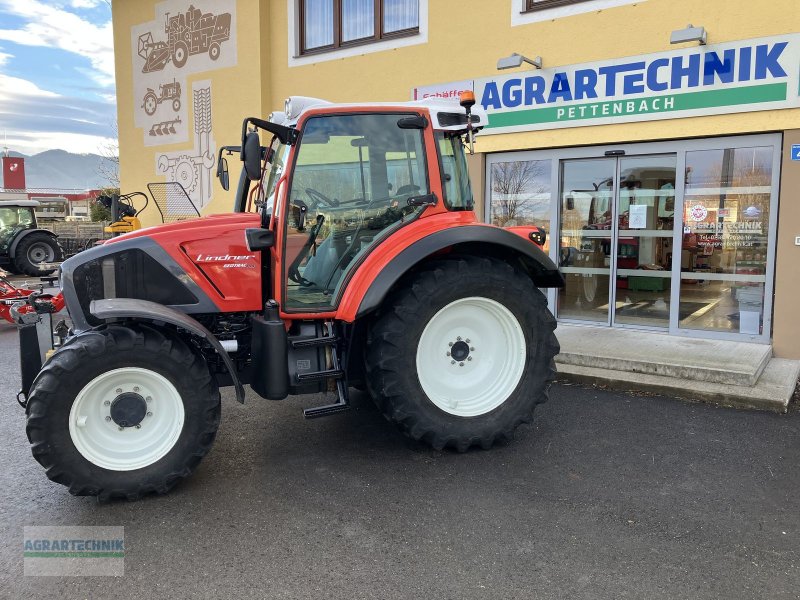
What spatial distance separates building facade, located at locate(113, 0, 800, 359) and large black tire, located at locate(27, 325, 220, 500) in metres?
5.76

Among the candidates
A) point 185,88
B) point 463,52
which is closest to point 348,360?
point 463,52

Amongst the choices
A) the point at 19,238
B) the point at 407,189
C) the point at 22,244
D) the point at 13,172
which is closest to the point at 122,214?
the point at 22,244

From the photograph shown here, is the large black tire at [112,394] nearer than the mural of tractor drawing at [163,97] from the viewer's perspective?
Yes

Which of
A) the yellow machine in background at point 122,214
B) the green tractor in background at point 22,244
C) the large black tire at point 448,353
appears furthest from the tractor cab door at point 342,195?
the green tractor in background at point 22,244

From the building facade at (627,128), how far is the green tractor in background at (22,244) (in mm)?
9513

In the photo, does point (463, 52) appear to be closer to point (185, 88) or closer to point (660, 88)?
point (660, 88)

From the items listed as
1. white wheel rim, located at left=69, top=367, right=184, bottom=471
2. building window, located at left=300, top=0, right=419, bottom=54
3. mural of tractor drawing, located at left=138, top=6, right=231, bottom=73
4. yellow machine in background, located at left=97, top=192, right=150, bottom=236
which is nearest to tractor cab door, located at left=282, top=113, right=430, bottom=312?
white wheel rim, located at left=69, top=367, right=184, bottom=471

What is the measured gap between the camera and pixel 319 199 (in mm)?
4125

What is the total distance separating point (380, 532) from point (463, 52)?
6989 millimetres

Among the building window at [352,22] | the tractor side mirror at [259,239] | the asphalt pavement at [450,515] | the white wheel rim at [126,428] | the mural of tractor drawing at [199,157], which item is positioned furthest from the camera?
the mural of tractor drawing at [199,157]

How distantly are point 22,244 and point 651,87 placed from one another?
15.0m

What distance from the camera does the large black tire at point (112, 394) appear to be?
10.8ft

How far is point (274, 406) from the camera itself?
17.5ft

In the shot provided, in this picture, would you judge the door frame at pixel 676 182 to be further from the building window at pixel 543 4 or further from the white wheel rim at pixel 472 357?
the white wheel rim at pixel 472 357
